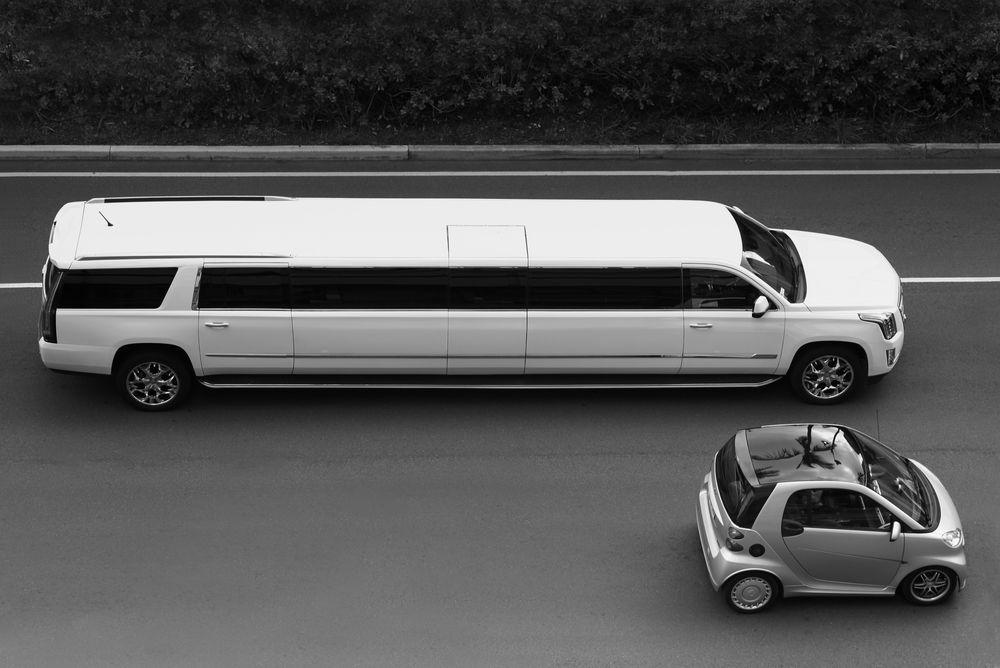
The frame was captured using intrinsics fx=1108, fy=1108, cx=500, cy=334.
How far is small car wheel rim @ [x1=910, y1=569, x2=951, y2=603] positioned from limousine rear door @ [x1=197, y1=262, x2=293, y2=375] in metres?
5.69

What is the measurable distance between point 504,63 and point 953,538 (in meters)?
11.8

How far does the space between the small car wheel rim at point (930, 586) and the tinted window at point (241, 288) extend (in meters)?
5.83

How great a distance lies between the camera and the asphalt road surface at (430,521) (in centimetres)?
783

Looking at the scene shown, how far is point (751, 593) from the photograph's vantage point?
7.99 metres

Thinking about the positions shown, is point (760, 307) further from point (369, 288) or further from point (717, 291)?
point (369, 288)

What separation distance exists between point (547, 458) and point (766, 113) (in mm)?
9842

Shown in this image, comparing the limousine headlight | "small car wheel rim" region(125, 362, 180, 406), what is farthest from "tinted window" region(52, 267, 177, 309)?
the limousine headlight

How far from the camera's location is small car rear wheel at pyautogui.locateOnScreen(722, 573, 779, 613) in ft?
26.0

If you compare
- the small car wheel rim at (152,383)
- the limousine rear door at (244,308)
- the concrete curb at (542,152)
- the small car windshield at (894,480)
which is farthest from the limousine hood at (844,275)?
the small car wheel rim at (152,383)

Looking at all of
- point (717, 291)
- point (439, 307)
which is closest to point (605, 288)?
point (717, 291)

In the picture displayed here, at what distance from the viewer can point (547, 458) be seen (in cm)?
988

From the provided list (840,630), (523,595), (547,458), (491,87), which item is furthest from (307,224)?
(491,87)

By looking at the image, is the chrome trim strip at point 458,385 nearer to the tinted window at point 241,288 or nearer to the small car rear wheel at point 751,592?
the tinted window at point 241,288

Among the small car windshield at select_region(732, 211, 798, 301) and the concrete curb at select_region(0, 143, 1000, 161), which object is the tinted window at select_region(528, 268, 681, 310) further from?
the concrete curb at select_region(0, 143, 1000, 161)
